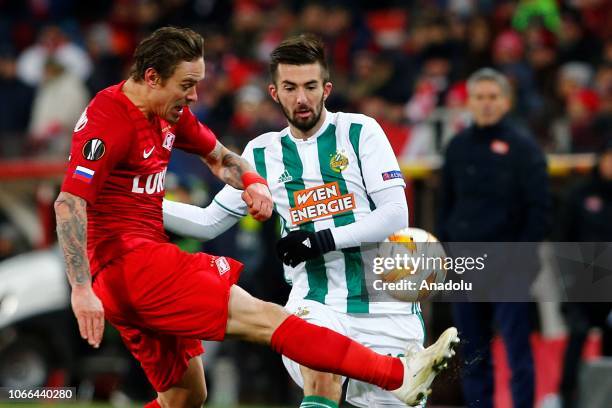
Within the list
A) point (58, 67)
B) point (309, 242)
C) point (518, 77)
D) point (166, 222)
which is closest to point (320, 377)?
point (309, 242)

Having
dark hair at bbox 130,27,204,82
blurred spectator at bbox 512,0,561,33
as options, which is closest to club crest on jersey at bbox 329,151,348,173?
dark hair at bbox 130,27,204,82

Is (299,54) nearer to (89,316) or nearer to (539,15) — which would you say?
(89,316)

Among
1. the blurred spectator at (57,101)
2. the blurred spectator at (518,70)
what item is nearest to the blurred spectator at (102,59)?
the blurred spectator at (57,101)

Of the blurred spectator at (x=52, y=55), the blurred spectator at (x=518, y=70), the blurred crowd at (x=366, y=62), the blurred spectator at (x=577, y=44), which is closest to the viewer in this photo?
the blurred crowd at (x=366, y=62)

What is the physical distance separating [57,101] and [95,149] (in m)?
8.21

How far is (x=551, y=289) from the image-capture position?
986cm

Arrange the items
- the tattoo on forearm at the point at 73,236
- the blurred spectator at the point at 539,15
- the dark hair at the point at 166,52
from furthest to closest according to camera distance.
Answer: the blurred spectator at the point at 539,15
the dark hair at the point at 166,52
the tattoo on forearm at the point at 73,236

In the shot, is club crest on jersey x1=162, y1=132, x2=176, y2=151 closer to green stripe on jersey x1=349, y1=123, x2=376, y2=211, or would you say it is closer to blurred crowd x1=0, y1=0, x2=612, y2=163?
green stripe on jersey x1=349, y1=123, x2=376, y2=211

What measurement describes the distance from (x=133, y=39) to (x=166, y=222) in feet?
32.5

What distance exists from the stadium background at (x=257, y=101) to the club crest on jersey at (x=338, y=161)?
152 inches

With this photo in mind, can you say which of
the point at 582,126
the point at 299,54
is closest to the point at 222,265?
the point at 299,54

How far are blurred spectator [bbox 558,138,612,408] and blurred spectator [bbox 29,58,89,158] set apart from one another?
5.94m

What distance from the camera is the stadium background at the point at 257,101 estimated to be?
33.6 ft

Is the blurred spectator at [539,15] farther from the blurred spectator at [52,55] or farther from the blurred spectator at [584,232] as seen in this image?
the blurred spectator at [52,55]
